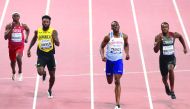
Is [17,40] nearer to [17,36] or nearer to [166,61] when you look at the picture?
[17,36]

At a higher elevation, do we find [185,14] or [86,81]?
[185,14]

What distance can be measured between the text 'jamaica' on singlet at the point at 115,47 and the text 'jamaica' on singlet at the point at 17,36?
2800 millimetres

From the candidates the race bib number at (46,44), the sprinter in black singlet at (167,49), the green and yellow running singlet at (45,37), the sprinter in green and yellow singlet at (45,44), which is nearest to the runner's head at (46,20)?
the sprinter in green and yellow singlet at (45,44)

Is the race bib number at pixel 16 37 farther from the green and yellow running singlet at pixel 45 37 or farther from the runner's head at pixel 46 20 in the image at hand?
the runner's head at pixel 46 20

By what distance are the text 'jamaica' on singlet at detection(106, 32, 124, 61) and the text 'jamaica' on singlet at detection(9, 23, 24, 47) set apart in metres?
2.80

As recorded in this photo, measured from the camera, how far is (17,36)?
1411 centimetres

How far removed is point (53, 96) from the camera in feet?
43.8

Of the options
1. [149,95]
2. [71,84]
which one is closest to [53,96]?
[71,84]

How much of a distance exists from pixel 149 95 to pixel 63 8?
7.19m

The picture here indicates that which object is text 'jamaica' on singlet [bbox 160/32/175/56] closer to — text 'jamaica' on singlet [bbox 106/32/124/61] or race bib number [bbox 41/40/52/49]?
text 'jamaica' on singlet [bbox 106/32/124/61]

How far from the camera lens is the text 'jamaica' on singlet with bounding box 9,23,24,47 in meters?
14.1

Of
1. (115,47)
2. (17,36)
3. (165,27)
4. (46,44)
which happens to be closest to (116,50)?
(115,47)

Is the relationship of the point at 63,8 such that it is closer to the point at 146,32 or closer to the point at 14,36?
the point at 146,32

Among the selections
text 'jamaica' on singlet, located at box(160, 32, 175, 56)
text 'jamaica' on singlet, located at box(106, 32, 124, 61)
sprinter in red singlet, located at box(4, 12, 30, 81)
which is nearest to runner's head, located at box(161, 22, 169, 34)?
text 'jamaica' on singlet, located at box(160, 32, 175, 56)
